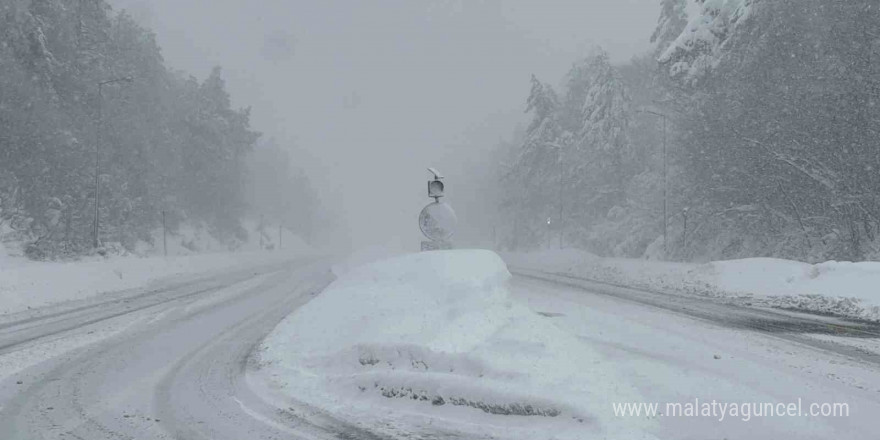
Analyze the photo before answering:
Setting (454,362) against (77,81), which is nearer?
(454,362)

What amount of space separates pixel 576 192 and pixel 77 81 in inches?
1522

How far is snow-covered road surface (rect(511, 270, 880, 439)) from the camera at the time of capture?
5176mm

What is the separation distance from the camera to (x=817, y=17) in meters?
21.2

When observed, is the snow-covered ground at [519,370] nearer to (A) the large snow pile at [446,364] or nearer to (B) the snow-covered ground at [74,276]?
(A) the large snow pile at [446,364]

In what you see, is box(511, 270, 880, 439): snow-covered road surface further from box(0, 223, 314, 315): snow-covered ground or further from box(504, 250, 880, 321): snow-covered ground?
box(0, 223, 314, 315): snow-covered ground

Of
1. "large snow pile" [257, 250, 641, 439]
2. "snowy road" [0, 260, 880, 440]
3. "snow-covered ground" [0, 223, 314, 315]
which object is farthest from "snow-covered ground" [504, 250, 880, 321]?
"snow-covered ground" [0, 223, 314, 315]

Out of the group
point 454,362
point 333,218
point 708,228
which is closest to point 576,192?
point 708,228

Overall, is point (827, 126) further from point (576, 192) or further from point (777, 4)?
point (576, 192)

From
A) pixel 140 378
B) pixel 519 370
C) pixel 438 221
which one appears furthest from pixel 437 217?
pixel 519 370

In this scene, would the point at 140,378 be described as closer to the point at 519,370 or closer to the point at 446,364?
the point at 446,364

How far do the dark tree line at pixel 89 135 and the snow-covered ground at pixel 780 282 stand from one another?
76.7 feet

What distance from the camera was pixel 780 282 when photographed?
15383 millimetres

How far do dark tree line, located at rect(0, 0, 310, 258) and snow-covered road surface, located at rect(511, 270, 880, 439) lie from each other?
24040mm

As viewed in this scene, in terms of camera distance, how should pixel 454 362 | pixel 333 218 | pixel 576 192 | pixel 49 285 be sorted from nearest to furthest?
1. pixel 454 362
2. pixel 49 285
3. pixel 576 192
4. pixel 333 218
